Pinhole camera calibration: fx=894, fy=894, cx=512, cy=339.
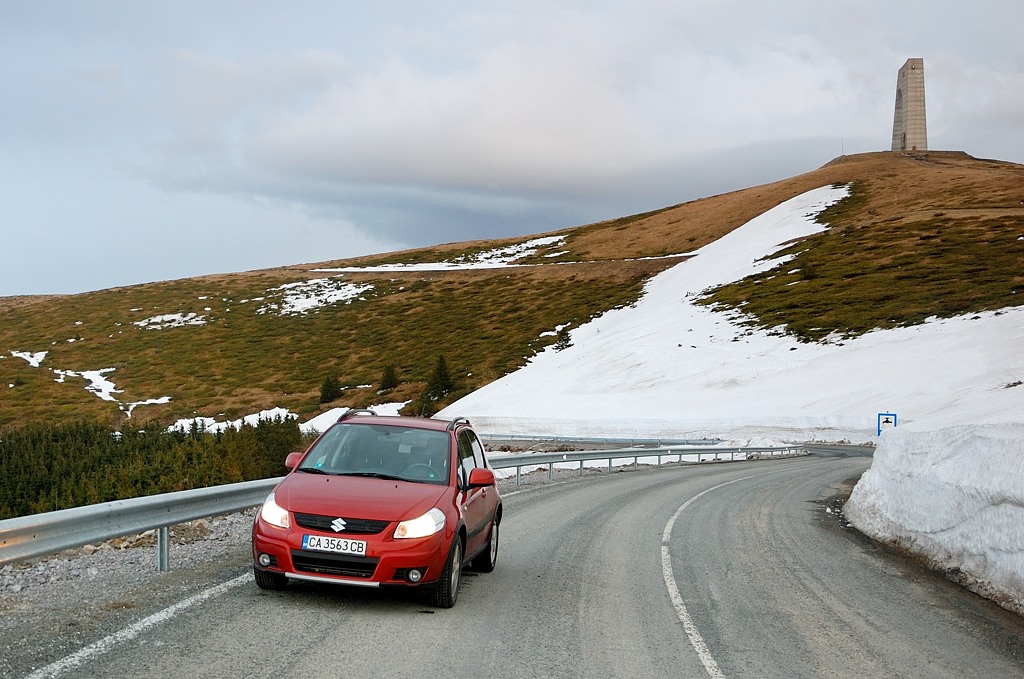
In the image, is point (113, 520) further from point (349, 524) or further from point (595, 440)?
point (595, 440)

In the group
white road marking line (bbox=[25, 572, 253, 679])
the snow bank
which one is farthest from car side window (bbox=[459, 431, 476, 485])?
the snow bank

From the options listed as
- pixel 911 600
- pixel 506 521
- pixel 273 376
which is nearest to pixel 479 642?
pixel 911 600

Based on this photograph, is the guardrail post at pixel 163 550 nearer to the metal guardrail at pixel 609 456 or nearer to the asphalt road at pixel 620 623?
the asphalt road at pixel 620 623

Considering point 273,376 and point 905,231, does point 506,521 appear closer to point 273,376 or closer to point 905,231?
point 273,376

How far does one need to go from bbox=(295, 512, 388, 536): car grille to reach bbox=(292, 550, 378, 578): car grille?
0.63ft

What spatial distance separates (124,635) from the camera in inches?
236

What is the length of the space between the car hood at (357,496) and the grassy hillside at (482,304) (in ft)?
145

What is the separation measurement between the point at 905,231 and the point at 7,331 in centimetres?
8694

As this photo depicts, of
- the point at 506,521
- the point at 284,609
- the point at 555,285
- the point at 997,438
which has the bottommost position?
the point at 506,521

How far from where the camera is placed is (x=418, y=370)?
2630 inches

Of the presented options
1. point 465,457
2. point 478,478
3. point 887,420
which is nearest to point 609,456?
point 465,457

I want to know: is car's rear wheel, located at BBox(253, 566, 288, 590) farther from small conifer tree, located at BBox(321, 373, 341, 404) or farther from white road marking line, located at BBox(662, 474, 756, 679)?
small conifer tree, located at BBox(321, 373, 341, 404)

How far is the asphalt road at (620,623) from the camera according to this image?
5.79 meters

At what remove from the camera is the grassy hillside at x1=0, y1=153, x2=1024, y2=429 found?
60875 mm
